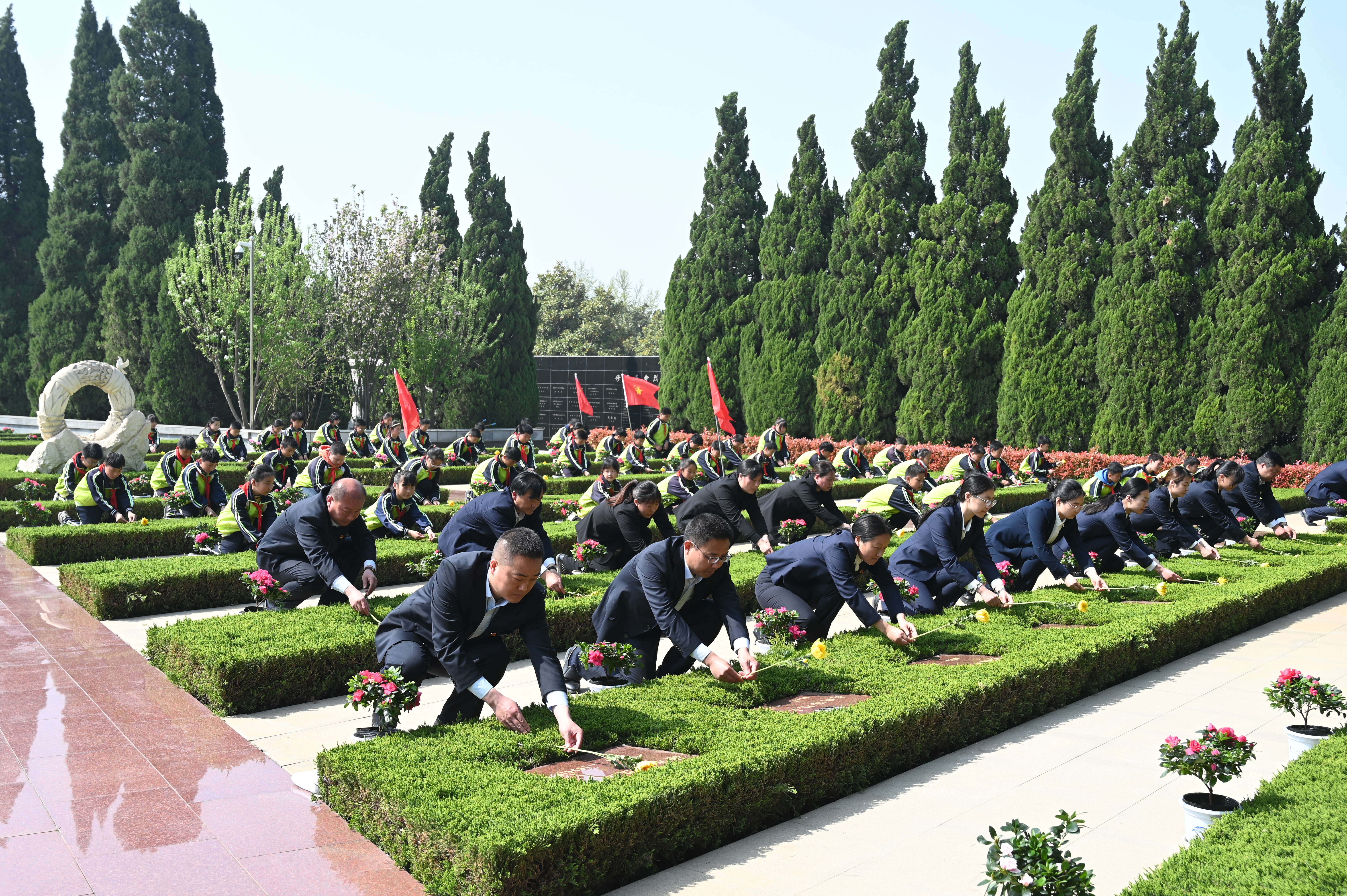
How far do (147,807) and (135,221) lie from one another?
35.2 m

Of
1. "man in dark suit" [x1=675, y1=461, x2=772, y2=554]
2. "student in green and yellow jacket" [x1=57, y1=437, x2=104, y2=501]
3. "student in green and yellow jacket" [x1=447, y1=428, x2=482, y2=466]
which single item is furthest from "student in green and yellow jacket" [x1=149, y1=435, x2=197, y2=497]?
"man in dark suit" [x1=675, y1=461, x2=772, y2=554]

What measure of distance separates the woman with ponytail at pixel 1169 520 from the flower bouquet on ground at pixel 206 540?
10.7m

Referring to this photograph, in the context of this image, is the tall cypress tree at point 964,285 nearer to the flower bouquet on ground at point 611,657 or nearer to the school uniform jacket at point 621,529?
the school uniform jacket at point 621,529

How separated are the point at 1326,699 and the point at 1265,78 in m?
21.7

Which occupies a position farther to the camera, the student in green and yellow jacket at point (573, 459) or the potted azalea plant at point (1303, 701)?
the student in green and yellow jacket at point (573, 459)

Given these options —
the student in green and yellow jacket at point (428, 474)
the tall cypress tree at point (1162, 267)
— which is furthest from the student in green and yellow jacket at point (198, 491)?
the tall cypress tree at point (1162, 267)

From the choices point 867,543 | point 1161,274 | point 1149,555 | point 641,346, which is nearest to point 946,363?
point 1161,274

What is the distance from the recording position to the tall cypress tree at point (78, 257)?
3622cm

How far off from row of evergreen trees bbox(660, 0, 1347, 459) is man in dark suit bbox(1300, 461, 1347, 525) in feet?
15.3

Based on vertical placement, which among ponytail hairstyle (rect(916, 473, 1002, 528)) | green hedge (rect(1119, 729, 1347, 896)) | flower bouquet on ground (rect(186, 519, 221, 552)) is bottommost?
green hedge (rect(1119, 729, 1347, 896))

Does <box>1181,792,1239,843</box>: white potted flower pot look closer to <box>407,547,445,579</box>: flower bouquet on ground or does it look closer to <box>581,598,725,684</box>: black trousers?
<box>581,598,725,684</box>: black trousers

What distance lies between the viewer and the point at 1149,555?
10.3 metres

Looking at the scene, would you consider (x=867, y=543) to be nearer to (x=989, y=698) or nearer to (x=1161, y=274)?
(x=989, y=698)

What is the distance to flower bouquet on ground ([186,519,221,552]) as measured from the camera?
1143 centimetres
